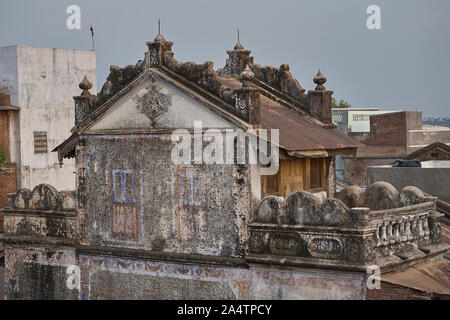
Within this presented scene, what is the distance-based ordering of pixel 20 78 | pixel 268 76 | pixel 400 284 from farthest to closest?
pixel 20 78 → pixel 268 76 → pixel 400 284

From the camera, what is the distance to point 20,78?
1276 inches

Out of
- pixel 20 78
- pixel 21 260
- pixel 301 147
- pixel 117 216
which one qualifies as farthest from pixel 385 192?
pixel 20 78

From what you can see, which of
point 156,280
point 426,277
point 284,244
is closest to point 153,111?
point 156,280

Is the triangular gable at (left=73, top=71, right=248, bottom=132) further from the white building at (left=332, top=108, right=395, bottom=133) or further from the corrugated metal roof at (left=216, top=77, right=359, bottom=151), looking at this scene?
the white building at (left=332, top=108, right=395, bottom=133)

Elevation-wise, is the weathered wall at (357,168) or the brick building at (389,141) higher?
the brick building at (389,141)

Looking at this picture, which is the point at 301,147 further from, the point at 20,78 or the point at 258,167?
the point at 20,78

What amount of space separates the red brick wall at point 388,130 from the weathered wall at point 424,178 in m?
19.0

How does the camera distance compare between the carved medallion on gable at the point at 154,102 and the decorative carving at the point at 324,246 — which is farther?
the carved medallion on gable at the point at 154,102

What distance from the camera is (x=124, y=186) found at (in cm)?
1686

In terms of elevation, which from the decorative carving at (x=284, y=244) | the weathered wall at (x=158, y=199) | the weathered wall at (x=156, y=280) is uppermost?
the weathered wall at (x=158, y=199)

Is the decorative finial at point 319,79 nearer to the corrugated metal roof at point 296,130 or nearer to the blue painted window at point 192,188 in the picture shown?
the corrugated metal roof at point 296,130

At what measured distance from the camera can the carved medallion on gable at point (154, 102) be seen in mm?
16375

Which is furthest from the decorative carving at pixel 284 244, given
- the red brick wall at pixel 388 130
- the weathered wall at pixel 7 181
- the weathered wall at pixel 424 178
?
the red brick wall at pixel 388 130

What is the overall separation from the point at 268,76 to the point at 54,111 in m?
16.4
